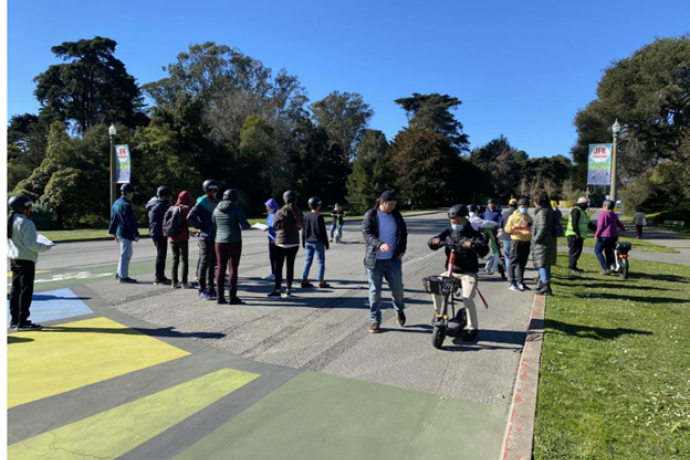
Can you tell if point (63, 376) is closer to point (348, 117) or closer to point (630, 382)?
point (630, 382)

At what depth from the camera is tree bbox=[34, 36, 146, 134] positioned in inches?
1893

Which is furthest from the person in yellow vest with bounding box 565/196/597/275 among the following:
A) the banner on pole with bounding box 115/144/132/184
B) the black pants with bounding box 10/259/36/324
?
the banner on pole with bounding box 115/144/132/184

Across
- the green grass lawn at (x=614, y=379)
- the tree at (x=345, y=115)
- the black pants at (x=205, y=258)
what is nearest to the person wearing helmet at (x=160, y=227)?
the black pants at (x=205, y=258)

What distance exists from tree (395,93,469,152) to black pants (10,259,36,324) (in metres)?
80.8

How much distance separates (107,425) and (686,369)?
18.4ft

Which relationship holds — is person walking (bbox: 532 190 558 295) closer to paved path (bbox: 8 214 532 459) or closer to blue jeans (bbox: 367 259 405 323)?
paved path (bbox: 8 214 532 459)

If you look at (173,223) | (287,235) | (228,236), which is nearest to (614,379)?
(287,235)

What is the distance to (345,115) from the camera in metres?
80.4

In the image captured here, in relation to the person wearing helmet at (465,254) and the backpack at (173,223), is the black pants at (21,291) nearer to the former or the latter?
the backpack at (173,223)

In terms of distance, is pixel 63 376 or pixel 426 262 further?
pixel 426 262

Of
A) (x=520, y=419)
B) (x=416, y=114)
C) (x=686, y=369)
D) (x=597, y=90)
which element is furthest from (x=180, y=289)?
(x=416, y=114)

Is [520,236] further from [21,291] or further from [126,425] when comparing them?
[21,291]

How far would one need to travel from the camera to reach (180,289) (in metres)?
8.39

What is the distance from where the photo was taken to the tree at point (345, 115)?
7975 cm
